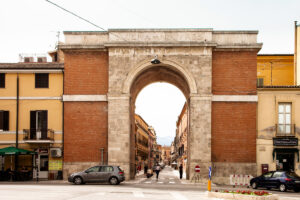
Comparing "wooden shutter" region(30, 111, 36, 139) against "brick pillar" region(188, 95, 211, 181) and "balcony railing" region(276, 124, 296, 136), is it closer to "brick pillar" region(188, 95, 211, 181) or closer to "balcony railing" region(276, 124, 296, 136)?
"brick pillar" region(188, 95, 211, 181)

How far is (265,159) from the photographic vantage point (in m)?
29.2

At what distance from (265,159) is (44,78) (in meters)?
18.5

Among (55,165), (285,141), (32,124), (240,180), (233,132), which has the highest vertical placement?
(32,124)

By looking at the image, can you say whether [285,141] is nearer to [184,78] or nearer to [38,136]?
[184,78]

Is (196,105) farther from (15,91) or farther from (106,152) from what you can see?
(15,91)

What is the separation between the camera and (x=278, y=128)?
29.3 meters

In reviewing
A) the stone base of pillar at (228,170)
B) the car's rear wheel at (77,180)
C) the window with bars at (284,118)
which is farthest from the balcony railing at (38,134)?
the window with bars at (284,118)

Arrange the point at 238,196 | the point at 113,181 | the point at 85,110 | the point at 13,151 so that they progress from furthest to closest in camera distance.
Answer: the point at 85,110 → the point at 13,151 → the point at 113,181 → the point at 238,196

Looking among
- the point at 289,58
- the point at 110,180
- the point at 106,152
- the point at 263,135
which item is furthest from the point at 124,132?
the point at 289,58

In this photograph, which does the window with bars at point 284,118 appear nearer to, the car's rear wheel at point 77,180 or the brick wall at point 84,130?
the brick wall at point 84,130

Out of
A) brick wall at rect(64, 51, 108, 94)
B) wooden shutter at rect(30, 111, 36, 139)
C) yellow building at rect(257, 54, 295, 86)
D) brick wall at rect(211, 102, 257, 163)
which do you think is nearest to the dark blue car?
brick wall at rect(211, 102, 257, 163)

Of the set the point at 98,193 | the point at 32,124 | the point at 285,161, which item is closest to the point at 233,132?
the point at 285,161

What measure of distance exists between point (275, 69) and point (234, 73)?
13514 millimetres

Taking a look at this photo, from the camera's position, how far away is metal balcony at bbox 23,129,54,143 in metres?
29.8
